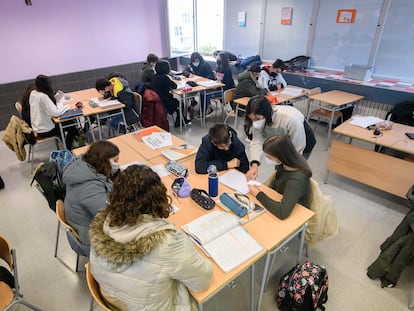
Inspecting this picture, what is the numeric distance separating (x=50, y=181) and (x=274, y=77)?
4.12 meters

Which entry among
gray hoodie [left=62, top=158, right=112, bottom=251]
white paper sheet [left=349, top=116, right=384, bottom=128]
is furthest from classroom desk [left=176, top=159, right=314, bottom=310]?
white paper sheet [left=349, top=116, right=384, bottom=128]

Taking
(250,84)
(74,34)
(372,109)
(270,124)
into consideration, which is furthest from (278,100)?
(74,34)

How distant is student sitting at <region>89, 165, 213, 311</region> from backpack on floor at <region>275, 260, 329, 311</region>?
0.94 metres

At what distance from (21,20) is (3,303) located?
525cm

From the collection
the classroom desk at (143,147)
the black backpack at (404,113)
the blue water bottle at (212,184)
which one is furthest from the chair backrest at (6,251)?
the black backpack at (404,113)

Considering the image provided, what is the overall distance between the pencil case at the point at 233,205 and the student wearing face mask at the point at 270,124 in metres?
0.70

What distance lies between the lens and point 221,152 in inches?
97.2

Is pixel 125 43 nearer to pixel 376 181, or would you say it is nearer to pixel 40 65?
pixel 40 65

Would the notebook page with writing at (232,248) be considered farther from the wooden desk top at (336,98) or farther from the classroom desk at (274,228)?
the wooden desk top at (336,98)

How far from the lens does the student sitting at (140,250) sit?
1.20 meters

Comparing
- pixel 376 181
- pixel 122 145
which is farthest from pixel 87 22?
pixel 376 181

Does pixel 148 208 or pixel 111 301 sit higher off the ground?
pixel 148 208

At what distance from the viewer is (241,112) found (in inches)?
184

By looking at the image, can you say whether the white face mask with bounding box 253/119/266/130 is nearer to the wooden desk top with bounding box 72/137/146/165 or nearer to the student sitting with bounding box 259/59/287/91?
the wooden desk top with bounding box 72/137/146/165
